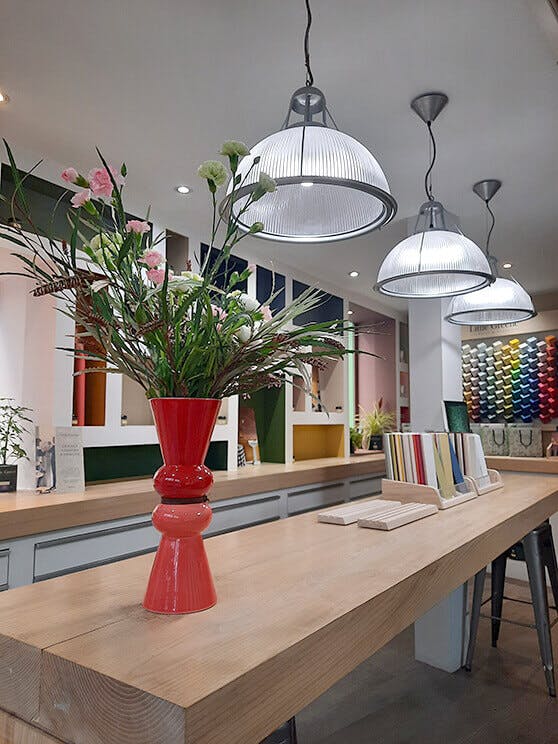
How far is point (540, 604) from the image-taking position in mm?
2463

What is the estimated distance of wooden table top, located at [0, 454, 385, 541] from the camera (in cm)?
227

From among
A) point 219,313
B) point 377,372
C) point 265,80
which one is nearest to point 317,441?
point 377,372

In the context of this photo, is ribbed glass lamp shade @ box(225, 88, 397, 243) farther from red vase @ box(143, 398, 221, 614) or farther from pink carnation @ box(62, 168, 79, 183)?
red vase @ box(143, 398, 221, 614)

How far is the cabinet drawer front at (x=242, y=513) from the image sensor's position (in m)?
3.12

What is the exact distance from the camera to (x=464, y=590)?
2.66m

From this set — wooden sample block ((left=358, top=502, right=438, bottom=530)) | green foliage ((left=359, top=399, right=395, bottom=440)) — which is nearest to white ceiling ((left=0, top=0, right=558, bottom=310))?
wooden sample block ((left=358, top=502, right=438, bottom=530))

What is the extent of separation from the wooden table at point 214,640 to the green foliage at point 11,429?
1628mm

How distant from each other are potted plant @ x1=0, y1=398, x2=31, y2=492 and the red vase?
187cm

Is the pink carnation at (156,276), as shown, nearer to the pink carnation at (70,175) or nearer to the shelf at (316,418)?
the pink carnation at (70,175)

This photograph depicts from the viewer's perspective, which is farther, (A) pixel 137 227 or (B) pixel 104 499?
(B) pixel 104 499

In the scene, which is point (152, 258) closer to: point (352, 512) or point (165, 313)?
point (165, 313)

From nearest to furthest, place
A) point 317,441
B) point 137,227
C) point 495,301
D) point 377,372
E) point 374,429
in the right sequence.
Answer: point 137,227 < point 495,301 < point 317,441 < point 374,429 < point 377,372

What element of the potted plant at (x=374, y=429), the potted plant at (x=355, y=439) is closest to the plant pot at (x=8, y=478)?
the potted plant at (x=355, y=439)

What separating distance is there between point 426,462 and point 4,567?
159 centimetres
